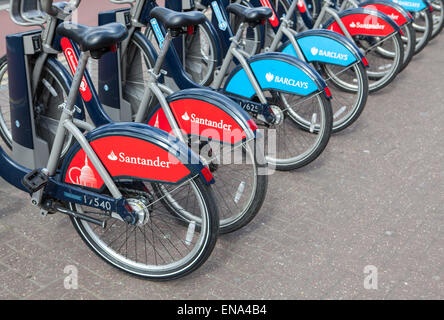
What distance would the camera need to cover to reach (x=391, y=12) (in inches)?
241

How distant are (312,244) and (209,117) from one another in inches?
40.7

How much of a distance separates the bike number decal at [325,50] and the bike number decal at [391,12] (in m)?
1.52

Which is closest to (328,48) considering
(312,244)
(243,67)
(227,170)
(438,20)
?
(243,67)

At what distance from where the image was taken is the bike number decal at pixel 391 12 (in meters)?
6.07

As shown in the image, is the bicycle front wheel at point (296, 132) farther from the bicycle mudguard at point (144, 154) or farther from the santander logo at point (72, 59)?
the bicycle mudguard at point (144, 154)

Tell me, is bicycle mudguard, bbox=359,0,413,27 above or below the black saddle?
below

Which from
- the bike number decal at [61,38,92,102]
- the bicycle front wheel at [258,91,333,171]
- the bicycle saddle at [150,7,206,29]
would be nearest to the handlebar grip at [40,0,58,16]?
A: the bike number decal at [61,38,92,102]

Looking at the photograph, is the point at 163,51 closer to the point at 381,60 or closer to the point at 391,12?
the point at 391,12

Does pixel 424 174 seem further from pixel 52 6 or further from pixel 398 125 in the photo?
pixel 52 6

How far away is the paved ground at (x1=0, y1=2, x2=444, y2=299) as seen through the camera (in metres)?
3.06

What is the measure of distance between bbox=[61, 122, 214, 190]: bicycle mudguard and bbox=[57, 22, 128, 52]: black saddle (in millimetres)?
425

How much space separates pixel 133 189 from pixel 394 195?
2023mm

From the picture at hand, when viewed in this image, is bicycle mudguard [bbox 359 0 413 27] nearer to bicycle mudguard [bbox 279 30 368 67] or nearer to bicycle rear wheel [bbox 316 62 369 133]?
bicycle rear wheel [bbox 316 62 369 133]

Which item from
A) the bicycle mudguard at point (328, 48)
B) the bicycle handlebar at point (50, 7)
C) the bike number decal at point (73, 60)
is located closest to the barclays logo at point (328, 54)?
the bicycle mudguard at point (328, 48)
